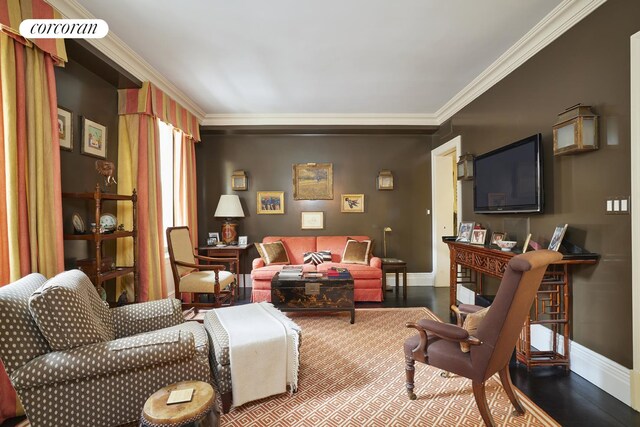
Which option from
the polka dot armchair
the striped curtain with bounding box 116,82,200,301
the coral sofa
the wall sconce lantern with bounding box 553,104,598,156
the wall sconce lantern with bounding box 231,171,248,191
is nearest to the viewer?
the polka dot armchair

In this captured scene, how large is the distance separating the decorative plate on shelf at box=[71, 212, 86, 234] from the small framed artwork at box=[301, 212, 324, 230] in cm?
334

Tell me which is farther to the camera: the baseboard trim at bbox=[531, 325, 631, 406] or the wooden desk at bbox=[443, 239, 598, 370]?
the wooden desk at bbox=[443, 239, 598, 370]

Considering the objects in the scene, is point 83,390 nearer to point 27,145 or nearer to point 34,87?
point 27,145

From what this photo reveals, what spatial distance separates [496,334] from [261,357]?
1.48 metres

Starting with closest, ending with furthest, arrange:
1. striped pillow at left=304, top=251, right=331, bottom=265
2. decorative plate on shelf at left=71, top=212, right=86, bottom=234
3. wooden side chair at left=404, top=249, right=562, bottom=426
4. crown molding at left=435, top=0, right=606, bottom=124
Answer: wooden side chair at left=404, top=249, right=562, bottom=426 → crown molding at left=435, top=0, right=606, bottom=124 → decorative plate on shelf at left=71, top=212, right=86, bottom=234 → striped pillow at left=304, top=251, right=331, bottom=265

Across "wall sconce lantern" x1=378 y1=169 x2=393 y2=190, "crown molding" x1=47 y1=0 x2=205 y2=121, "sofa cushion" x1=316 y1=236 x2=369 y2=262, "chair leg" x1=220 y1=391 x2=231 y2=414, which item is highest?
"crown molding" x1=47 y1=0 x2=205 y2=121

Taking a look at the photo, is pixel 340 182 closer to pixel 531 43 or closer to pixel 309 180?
pixel 309 180

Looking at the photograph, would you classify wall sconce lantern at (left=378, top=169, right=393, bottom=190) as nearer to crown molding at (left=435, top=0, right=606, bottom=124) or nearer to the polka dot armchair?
crown molding at (left=435, top=0, right=606, bottom=124)

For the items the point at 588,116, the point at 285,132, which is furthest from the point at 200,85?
the point at 588,116

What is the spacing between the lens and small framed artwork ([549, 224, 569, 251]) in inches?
99.0

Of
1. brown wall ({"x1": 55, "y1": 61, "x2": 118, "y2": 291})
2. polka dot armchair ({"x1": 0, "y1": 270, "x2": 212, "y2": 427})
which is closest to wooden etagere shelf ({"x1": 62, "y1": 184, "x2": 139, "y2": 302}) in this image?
brown wall ({"x1": 55, "y1": 61, "x2": 118, "y2": 291})

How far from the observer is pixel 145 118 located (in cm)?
365

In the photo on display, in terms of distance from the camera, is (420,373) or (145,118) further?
(145,118)

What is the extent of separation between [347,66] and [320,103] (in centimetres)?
119
